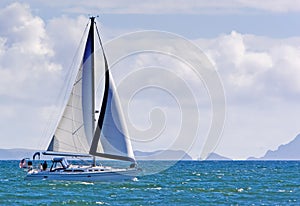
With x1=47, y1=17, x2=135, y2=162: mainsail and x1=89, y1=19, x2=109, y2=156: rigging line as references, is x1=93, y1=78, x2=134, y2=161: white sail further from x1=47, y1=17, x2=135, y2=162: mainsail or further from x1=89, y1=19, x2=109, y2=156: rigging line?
x1=89, y1=19, x2=109, y2=156: rigging line

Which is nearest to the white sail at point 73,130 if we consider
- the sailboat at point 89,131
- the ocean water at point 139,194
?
the sailboat at point 89,131

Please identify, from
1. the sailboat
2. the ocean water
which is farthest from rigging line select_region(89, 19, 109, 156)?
the ocean water

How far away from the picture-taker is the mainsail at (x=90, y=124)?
74.8 meters

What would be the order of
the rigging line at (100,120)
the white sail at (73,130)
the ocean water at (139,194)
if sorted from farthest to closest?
the white sail at (73,130)
the rigging line at (100,120)
the ocean water at (139,194)

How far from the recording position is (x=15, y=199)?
6288 cm

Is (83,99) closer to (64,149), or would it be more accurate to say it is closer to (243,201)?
(64,149)

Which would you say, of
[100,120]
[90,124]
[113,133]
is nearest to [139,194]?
[113,133]

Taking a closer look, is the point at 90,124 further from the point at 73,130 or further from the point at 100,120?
the point at 73,130

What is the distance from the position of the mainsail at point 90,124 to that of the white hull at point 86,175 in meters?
1.44

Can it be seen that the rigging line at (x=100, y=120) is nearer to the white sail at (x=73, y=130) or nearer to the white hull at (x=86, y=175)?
the white sail at (x=73, y=130)

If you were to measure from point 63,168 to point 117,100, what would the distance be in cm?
734

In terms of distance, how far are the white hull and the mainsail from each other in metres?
1.44

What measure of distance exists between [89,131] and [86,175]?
4121 millimetres

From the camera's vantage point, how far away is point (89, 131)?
2963 inches
